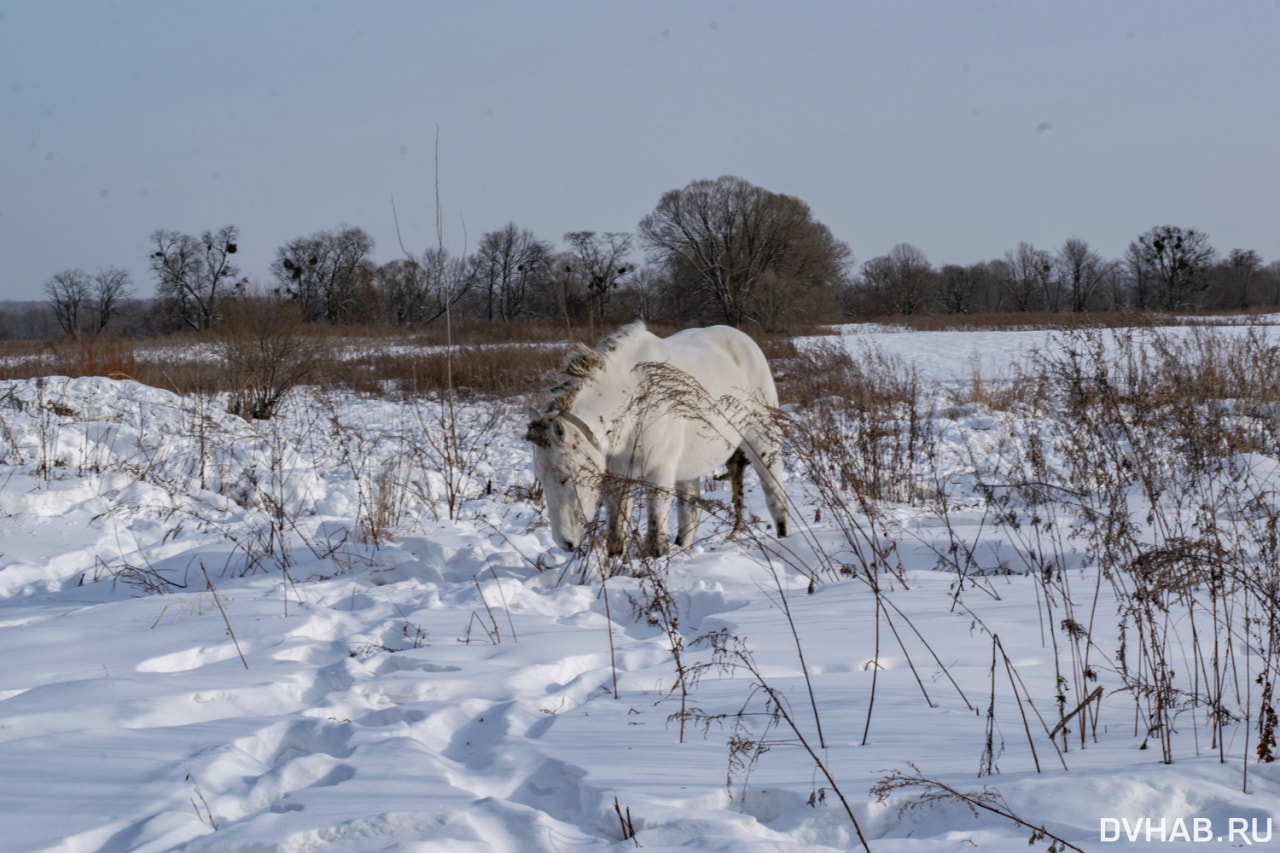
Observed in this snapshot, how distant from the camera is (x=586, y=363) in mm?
4879

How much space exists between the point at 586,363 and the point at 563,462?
2.32ft

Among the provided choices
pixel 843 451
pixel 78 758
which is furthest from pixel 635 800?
pixel 843 451

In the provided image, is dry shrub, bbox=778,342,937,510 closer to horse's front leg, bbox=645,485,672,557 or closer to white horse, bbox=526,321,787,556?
white horse, bbox=526,321,787,556

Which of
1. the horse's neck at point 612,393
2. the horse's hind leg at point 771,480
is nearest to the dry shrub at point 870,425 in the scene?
the horse's hind leg at point 771,480

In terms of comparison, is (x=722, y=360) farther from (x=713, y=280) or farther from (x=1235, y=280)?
(x=1235, y=280)

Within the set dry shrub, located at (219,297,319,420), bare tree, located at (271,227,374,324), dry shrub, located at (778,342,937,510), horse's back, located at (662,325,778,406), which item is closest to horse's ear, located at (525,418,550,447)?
horse's back, located at (662,325,778,406)

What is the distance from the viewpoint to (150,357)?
19750 mm

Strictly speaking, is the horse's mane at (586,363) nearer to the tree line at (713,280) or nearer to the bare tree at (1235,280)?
the tree line at (713,280)

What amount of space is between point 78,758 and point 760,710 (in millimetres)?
2030

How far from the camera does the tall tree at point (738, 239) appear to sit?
157 feet

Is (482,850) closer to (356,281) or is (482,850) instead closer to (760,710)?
(760,710)

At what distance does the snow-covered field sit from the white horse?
0.41 m

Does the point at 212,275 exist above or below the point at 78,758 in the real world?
above

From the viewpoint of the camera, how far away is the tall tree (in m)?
47.8
